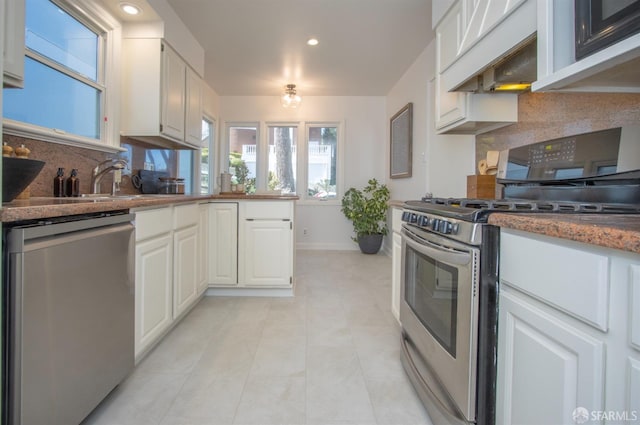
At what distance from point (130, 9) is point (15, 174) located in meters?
1.83

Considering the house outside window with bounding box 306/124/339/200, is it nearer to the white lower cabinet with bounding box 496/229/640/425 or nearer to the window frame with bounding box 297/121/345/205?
the window frame with bounding box 297/121/345/205

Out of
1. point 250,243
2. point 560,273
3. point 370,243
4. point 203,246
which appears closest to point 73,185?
point 203,246

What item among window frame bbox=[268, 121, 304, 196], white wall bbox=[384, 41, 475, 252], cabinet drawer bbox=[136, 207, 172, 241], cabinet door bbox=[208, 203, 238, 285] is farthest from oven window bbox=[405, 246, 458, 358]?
window frame bbox=[268, 121, 304, 196]

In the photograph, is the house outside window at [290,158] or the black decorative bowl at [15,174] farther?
the house outside window at [290,158]

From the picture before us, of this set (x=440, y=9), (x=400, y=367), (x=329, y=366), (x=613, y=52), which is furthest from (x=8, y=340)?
(x=440, y=9)

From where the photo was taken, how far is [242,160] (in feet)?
17.9

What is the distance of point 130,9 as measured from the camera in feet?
7.55

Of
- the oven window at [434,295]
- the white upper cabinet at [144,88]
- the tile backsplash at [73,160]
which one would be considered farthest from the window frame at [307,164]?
the oven window at [434,295]

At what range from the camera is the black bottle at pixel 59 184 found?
1.84 meters

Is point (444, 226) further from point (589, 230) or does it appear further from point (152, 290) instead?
point (152, 290)

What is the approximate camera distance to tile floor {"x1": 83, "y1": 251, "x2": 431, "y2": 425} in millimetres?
1366

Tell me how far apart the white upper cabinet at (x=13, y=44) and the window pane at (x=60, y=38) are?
0.56 m

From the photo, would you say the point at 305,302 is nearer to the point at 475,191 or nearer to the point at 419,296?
the point at 419,296

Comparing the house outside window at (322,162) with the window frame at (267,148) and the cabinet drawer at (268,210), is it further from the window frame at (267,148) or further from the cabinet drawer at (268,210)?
the cabinet drawer at (268,210)
